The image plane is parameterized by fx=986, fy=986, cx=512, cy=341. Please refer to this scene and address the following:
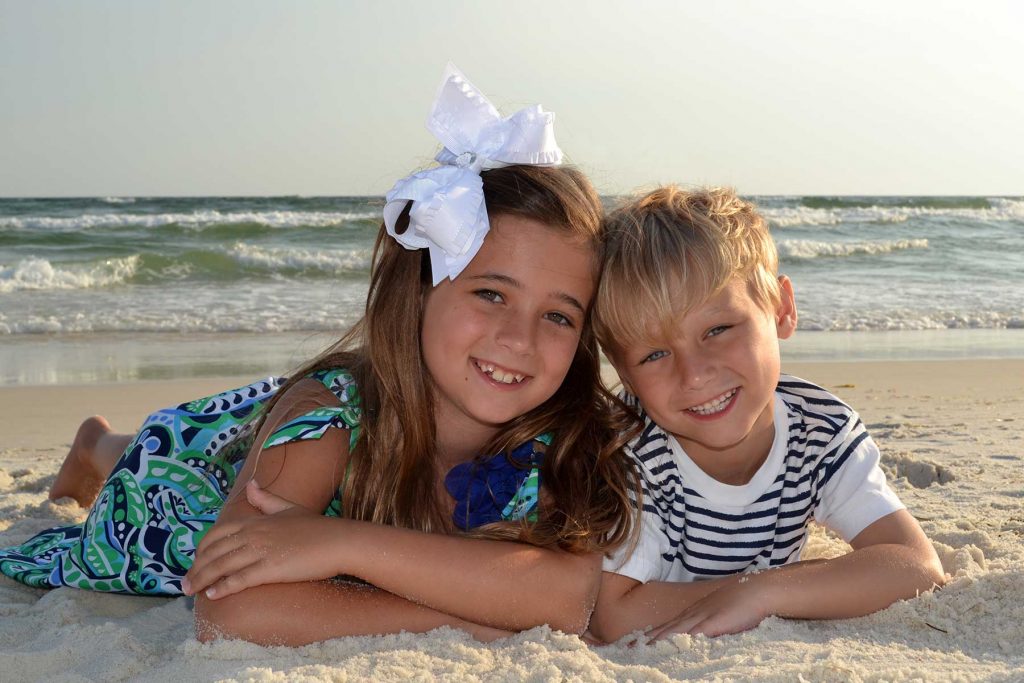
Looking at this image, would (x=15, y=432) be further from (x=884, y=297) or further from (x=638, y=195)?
(x=884, y=297)

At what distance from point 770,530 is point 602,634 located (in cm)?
57

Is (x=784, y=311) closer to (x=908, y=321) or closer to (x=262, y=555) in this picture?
(x=262, y=555)

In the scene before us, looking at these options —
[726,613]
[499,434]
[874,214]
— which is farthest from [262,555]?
[874,214]

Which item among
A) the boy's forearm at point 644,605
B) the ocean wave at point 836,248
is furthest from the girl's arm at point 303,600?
the ocean wave at point 836,248

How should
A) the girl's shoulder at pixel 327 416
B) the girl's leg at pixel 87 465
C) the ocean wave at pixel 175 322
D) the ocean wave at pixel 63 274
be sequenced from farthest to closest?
the ocean wave at pixel 63 274, the ocean wave at pixel 175 322, the girl's leg at pixel 87 465, the girl's shoulder at pixel 327 416

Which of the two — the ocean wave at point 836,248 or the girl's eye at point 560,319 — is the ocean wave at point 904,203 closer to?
the ocean wave at point 836,248

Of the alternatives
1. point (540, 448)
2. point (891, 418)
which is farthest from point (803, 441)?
point (891, 418)

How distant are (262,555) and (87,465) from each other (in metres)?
2.06

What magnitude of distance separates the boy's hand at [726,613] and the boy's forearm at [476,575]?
237 millimetres

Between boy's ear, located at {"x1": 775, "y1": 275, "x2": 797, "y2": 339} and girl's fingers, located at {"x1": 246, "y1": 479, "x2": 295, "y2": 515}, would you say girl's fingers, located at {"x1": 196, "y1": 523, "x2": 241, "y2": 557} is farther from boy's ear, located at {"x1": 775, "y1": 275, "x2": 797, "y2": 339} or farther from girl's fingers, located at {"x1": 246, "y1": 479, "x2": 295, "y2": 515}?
boy's ear, located at {"x1": 775, "y1": 275, "x2": 797, "y2": 339}

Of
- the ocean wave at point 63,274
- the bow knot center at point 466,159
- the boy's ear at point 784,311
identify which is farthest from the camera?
the ocean wave at point 63,274

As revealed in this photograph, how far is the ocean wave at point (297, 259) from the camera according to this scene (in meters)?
13.0

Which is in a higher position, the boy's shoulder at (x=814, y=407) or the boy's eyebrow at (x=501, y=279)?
the boy's eyebrow at (x=501, y=279)

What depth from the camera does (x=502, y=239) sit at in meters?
2.62
